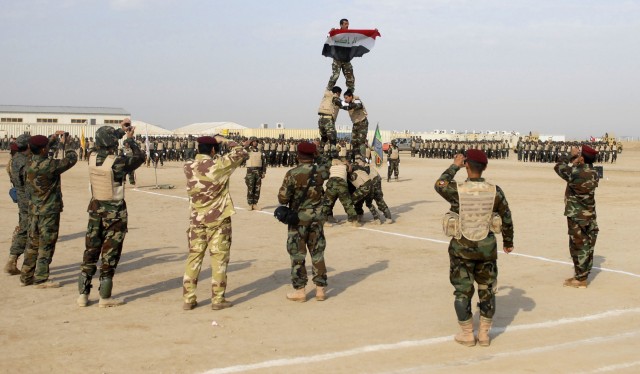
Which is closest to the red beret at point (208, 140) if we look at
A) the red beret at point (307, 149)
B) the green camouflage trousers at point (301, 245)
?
the red beret at point (307, 149)

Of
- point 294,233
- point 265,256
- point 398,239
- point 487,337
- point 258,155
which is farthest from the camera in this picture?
point 258,155

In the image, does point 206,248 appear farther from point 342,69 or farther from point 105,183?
point 342,69

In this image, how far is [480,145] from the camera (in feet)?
180

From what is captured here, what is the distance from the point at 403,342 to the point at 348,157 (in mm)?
9553

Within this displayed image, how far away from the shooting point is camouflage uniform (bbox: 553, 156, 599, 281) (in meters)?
8.59

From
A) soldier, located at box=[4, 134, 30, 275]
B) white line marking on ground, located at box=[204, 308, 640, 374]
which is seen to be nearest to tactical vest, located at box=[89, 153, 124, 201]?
soldier, located at box=[4, 134, 30, 275]

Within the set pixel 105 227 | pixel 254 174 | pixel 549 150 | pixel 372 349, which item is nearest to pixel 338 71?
pixel 254 174

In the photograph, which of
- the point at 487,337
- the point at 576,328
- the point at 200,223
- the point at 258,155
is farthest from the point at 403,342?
the point at 258,155

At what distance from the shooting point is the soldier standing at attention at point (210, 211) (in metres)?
7.30

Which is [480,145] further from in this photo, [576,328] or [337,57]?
[576,328]

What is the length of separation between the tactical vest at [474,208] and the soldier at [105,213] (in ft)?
12.0

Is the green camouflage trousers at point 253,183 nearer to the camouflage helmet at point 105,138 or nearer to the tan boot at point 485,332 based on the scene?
the camouflage helmet at point 105,138

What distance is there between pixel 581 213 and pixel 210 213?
15.7 feet

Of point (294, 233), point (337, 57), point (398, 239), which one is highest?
point (337, 57)
